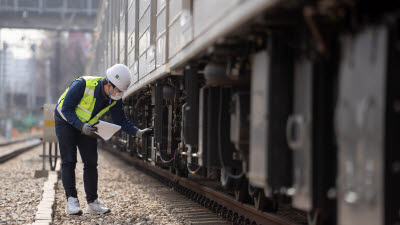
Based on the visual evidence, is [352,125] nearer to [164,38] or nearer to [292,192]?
[292,192]

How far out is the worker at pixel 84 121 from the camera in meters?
6.93

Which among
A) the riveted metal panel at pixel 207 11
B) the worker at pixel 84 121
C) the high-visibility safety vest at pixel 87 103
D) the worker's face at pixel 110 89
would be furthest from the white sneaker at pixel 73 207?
the riveted metal panel at pixel 207 11

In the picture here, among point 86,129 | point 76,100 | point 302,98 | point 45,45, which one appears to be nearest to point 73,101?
point 76,100

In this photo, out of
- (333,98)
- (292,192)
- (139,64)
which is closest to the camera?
(333,98)

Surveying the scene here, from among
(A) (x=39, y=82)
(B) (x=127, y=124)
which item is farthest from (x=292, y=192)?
(A) (x=39, y=82)

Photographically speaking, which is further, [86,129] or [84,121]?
[84,121]

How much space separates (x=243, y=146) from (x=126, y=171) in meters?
10.1

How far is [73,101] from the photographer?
22.8ft

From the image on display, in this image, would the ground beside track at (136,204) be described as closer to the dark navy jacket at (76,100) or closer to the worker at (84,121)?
the worker at (84,121)

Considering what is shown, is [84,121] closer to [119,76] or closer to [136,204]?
[119,76]

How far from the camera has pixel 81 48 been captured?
87.1 meters

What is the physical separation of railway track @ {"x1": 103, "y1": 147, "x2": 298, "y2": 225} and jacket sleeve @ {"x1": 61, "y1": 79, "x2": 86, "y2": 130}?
1.85 metres

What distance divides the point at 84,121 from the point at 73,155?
39 cm

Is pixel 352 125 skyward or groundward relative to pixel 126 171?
skyward
